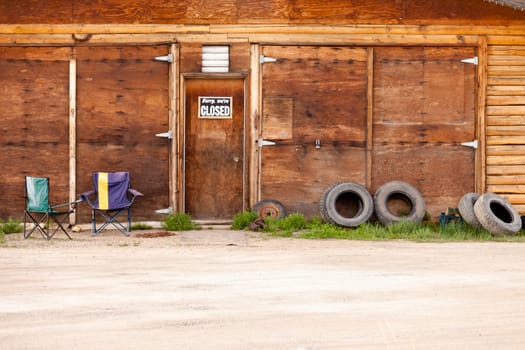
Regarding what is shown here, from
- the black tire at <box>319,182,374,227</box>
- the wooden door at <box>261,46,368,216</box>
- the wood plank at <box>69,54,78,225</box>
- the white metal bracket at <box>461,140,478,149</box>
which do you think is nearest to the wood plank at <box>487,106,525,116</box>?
the white metal bracket at <box>461,140,478,149</box>

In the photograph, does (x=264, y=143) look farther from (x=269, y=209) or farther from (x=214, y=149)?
(x=269, y=209)

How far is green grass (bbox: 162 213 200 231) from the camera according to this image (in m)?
10.3

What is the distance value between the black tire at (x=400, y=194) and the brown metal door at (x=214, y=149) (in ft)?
6.86

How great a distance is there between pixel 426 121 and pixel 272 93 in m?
2.39

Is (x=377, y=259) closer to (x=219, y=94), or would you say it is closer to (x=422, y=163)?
(x=422, y=163)

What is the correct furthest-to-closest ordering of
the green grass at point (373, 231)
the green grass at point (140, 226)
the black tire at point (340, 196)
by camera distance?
→ 1. the green grass at point (140, 226)
2. the black tire at point (340, 196)
3. the green grass at point (373, 231)

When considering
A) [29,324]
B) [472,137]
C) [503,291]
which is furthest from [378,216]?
[29,324]

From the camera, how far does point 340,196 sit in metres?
10.7

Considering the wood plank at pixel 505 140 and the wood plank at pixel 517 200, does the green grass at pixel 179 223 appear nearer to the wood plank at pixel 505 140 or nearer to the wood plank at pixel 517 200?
the wood plank at pixel 505 140

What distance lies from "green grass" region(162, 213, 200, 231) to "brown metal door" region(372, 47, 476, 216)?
285 centimetres

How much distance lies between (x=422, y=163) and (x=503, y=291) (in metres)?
5.30

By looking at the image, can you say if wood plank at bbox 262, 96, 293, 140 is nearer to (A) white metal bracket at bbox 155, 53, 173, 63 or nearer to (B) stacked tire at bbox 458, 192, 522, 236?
(A) white metal bracket at bbox 155, 53, 173, 63

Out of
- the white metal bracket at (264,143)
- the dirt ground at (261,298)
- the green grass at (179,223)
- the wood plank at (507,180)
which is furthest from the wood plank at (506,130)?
the green grass at (179,223)

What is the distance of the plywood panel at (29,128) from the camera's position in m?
10.7
